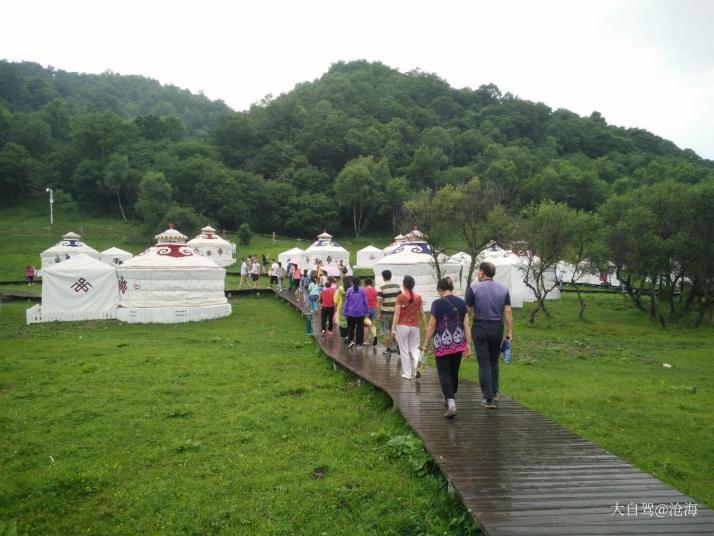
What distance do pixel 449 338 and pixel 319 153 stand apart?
203 ft

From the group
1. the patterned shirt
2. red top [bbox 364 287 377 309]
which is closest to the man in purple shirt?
the patterned shirt

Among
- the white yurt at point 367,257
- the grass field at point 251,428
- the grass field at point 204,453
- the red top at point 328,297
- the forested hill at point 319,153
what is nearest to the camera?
the grass field at point 204,453

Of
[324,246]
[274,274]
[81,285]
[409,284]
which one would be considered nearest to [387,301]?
[409,284]

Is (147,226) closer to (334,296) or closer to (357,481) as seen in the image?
(334,296)

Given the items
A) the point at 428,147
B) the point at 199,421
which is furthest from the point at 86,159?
the point at 199,421

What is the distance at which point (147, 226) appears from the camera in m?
40.2

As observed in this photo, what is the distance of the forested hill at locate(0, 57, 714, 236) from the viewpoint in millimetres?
49906

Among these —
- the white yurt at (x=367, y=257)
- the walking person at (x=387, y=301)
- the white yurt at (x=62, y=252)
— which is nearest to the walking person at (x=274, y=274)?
the white yurt at (x=367, y=257)

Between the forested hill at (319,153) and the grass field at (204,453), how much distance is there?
3380cm

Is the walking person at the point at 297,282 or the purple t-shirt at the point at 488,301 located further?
the walking person at the point at 297,282

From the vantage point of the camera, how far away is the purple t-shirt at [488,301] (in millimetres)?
5285

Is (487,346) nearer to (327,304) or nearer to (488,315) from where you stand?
(488,315)

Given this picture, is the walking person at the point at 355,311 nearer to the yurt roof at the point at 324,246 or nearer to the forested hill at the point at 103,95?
the yurt roof at the point at 324,246

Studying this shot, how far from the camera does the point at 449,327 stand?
529 cm
